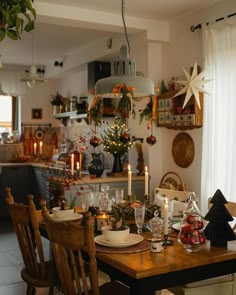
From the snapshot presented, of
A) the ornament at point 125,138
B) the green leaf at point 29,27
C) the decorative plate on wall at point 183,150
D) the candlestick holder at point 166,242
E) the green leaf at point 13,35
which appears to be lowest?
the candlestick holder at point 166,242

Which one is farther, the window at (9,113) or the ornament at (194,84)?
the window at (9,113)

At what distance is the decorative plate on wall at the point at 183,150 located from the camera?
450 cm

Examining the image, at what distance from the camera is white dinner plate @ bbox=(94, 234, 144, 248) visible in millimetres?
2355

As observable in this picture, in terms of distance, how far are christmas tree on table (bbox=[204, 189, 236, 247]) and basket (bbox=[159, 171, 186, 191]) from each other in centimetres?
178

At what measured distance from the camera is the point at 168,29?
478cm

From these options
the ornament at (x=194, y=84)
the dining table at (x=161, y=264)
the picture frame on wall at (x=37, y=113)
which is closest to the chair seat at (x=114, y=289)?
the dining table at (x=161, y=264)

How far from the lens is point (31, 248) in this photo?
109 inches

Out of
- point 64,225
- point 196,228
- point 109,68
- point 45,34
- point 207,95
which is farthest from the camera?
point 109,68

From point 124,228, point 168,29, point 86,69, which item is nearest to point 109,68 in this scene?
point 86,69

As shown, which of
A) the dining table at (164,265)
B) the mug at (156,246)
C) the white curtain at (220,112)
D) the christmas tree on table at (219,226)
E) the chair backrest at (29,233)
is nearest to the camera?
the dining table at (164,265)

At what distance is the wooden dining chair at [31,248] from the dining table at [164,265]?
56cm

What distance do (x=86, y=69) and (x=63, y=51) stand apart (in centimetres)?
43

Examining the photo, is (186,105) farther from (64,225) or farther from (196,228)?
(64,225)

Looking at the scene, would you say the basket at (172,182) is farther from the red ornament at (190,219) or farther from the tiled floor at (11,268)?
the red ornament at (190,219)
